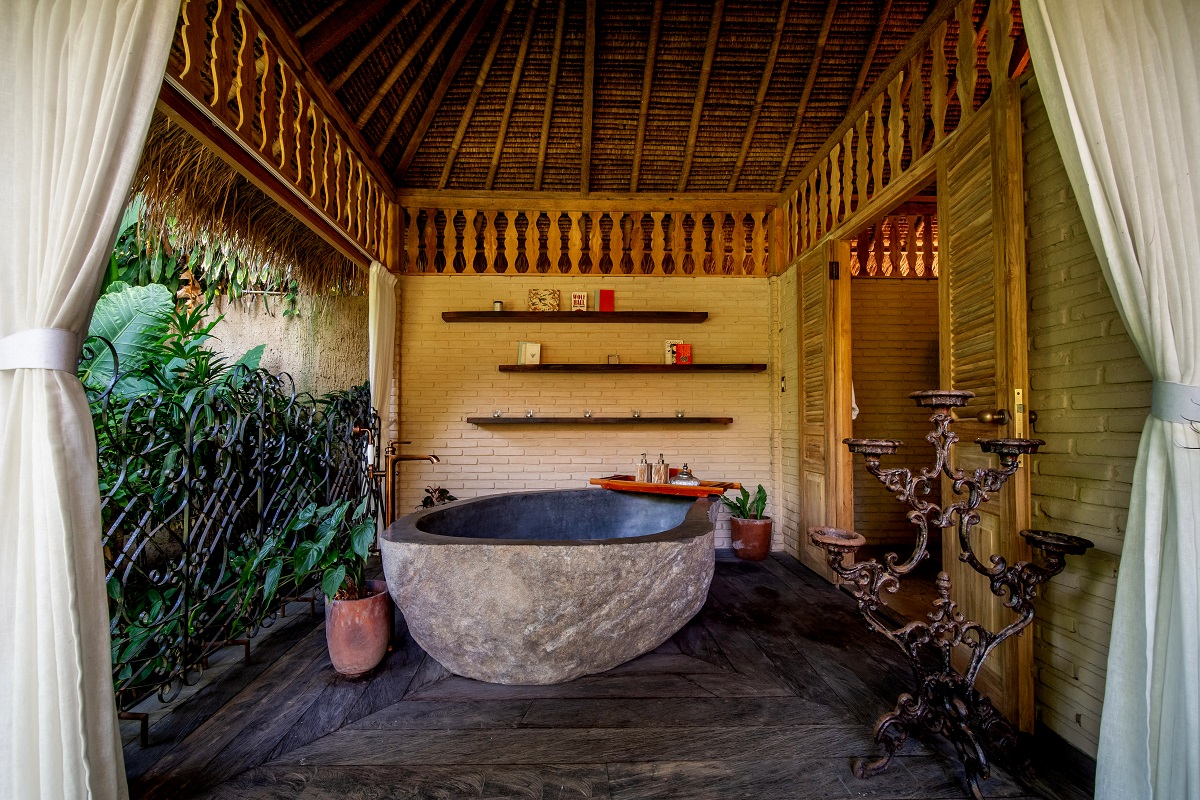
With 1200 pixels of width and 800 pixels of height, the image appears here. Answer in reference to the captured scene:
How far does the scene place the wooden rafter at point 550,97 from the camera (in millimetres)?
3590

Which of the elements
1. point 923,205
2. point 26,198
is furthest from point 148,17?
point 923,205

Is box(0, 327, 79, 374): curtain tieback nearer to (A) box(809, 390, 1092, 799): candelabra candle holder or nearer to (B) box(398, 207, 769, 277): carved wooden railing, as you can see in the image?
(A) box(809, 390, 1092, 799): candelabra candle holder

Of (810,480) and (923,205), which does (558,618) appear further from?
(923,205)

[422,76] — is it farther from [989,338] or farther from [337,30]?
[989,338]

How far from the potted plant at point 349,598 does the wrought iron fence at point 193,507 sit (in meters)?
0.22

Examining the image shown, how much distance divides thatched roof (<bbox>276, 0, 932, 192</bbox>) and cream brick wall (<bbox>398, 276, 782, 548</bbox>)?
3.23 ft

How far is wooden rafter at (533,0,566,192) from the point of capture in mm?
3590

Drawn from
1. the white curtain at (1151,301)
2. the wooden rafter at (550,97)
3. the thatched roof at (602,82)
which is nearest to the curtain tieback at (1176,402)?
the white curtain at (1151,301)

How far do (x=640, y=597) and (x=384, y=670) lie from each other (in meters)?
1.21

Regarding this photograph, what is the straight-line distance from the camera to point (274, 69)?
106 inches

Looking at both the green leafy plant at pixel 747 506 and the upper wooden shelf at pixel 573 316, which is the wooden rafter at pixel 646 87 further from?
the green leafy plant at pixel 747 506

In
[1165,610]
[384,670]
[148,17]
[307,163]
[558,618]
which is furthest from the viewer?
[307,163]

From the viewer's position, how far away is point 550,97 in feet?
13.2

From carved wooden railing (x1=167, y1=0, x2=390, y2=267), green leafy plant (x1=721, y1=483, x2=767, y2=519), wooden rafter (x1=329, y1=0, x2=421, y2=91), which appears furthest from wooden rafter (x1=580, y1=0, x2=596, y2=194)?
green leafy plant (x1=721, y1=483, x2=767, y2=519)
